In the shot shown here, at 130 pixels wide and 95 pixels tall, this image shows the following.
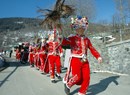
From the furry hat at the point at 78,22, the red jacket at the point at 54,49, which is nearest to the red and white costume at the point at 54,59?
the red jacket at the point at 54,49

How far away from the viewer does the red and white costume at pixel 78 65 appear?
27.5ft

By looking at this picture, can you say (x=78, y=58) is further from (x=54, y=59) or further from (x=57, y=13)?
(x=54, y=59)

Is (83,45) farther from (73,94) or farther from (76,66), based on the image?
(73,94)

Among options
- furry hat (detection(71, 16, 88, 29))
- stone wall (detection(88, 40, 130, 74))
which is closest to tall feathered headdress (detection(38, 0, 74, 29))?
furry hat (detection(71, 16, 88, 29))

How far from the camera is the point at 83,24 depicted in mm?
8633

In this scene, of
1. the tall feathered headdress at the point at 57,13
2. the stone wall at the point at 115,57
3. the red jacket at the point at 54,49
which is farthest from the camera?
the stone wall at the point at 115,57

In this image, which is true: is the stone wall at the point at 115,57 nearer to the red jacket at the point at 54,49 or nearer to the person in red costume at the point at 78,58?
the red jacket at the point at 54,49

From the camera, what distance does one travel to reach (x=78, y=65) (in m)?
8.46

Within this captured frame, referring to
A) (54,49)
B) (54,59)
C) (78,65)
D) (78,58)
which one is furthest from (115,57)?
(78,65)

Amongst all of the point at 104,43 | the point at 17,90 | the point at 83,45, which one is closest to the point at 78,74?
the point at 83,45

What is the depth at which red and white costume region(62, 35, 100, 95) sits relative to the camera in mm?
8375

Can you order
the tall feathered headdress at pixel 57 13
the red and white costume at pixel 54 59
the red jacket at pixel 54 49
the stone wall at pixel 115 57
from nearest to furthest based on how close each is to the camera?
the tall feathered headdress at pixel 57 13 → the red and white costume at pixel 54 59 → the red jacket at pixel 54 49 → the stone wall at pixel 115 57

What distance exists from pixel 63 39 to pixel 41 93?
73.4 inches

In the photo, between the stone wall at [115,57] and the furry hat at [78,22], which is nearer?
A: the furry hat at [78,22]
